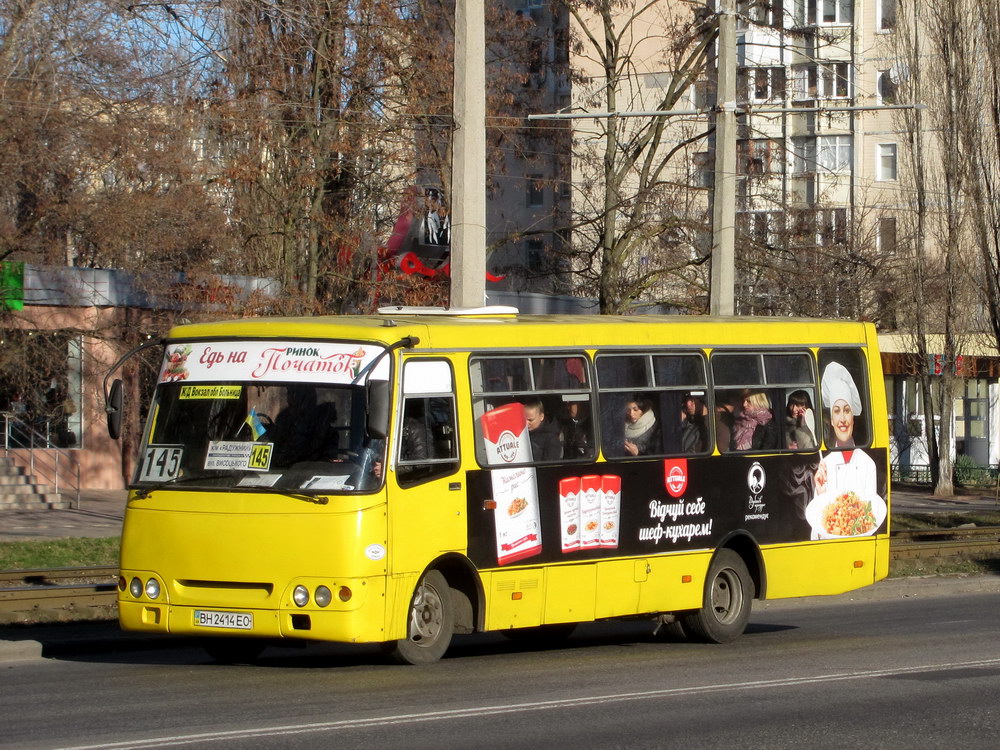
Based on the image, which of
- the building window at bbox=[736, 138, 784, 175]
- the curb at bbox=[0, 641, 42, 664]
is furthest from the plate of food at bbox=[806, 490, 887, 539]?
the building window at bbox=[736, 138, 784, 175]

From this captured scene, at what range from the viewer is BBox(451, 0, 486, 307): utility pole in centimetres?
1634

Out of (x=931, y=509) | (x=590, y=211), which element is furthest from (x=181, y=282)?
(x=931, y=509)

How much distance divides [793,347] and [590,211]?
19.2 m

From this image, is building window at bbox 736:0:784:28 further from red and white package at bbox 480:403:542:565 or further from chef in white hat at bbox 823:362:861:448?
red and white package at bbox 480:403:542:565

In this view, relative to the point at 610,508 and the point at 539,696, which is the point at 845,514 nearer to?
the point at 610,508

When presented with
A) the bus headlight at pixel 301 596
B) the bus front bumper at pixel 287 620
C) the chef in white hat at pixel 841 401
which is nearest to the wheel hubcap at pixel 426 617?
the bus front bumper at pixel 287 620

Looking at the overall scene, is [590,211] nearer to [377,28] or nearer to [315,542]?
[377,28]

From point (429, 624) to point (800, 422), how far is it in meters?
4.79

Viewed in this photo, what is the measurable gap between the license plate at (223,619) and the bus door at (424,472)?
1.04m

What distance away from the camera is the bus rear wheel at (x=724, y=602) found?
13.6 meters

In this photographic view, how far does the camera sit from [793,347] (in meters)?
14.7

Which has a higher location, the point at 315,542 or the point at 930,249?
the point at 930,249

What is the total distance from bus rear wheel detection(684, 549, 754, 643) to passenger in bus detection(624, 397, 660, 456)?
127 centimetres

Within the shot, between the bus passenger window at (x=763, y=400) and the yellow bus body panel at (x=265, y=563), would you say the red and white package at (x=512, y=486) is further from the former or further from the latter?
the bus passenger window at (x=763, y=400)
